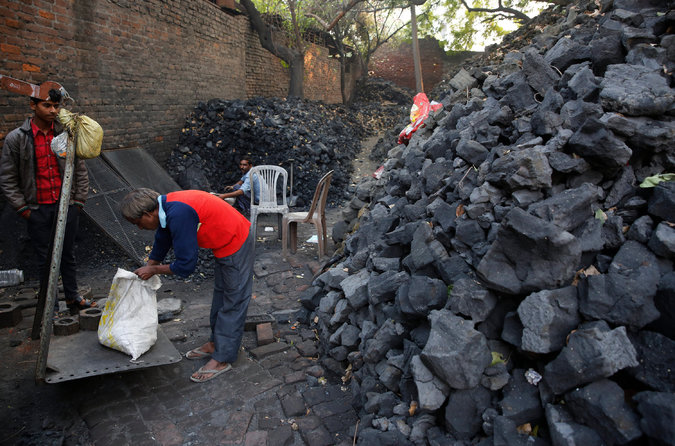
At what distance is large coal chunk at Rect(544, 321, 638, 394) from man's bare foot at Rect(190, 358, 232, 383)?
7.68ft

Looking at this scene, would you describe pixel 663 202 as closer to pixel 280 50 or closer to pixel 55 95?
pixel 55 95

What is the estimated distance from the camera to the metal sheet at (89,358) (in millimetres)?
2582

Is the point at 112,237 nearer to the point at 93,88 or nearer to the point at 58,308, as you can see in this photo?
the point at 58,308

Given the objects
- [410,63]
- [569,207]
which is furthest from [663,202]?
[410,63]

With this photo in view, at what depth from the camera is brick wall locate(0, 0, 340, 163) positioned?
16.7 ft

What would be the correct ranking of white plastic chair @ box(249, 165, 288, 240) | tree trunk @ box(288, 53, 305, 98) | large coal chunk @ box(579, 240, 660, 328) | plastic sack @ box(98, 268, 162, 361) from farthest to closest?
tree trunk @ box(288, 53, 305, 98), white plastic chair @ box(249, 165, 288, 240), plastic sack @ box(98, 268, 162, 361), large coal chunk @ box(579, 240, 660, 328)

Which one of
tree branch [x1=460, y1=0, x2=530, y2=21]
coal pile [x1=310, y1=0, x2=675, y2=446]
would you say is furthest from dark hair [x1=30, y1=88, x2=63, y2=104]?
tree branch [x1=460, y1=0, x2=530, y2=21]

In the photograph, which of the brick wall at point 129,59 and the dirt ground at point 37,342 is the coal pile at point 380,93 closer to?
the brick wall at point 129,59

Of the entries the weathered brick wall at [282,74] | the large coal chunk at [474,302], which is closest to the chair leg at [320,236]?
the large coal chunk at [474,302]

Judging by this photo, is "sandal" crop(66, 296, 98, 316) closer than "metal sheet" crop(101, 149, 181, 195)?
Yes

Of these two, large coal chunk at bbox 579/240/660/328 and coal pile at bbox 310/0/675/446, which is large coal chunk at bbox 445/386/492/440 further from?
large coal chunk at bbox 579/240/660/328

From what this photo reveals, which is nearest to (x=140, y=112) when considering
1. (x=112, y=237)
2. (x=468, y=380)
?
(x=112, y=237)

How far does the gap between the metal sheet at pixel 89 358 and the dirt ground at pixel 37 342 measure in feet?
0.86

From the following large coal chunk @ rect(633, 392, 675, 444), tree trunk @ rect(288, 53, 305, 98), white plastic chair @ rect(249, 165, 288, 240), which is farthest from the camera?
tree trunk @ rect(288, 53, 305, 98)
